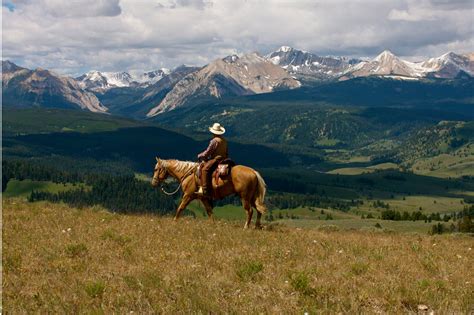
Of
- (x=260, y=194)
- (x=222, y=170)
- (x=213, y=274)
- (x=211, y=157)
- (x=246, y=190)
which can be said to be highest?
(x=211, y=157)

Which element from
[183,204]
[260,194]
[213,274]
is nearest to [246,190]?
[260,194]

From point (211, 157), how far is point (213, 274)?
47.5 ft

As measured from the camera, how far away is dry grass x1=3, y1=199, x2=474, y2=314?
39.9 feet

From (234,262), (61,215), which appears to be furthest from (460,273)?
(61,215)

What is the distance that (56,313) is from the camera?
37.3 ft

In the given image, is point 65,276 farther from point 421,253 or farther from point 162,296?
point 421,253

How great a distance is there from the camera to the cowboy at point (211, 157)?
28.1 metres

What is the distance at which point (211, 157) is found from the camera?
28.7 metres

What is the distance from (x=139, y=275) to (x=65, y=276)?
2.23m

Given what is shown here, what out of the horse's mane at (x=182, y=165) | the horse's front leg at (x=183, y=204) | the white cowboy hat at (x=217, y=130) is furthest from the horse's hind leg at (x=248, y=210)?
the horse's mane at (x=182, y=165)

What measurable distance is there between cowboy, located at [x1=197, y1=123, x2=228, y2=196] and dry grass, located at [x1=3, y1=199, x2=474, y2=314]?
5.99 m

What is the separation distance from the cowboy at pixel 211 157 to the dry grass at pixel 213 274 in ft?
19.7

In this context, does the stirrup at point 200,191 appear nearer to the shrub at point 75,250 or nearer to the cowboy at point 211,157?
the cowboy at point 211,157

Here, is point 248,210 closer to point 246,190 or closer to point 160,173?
point 246,190
